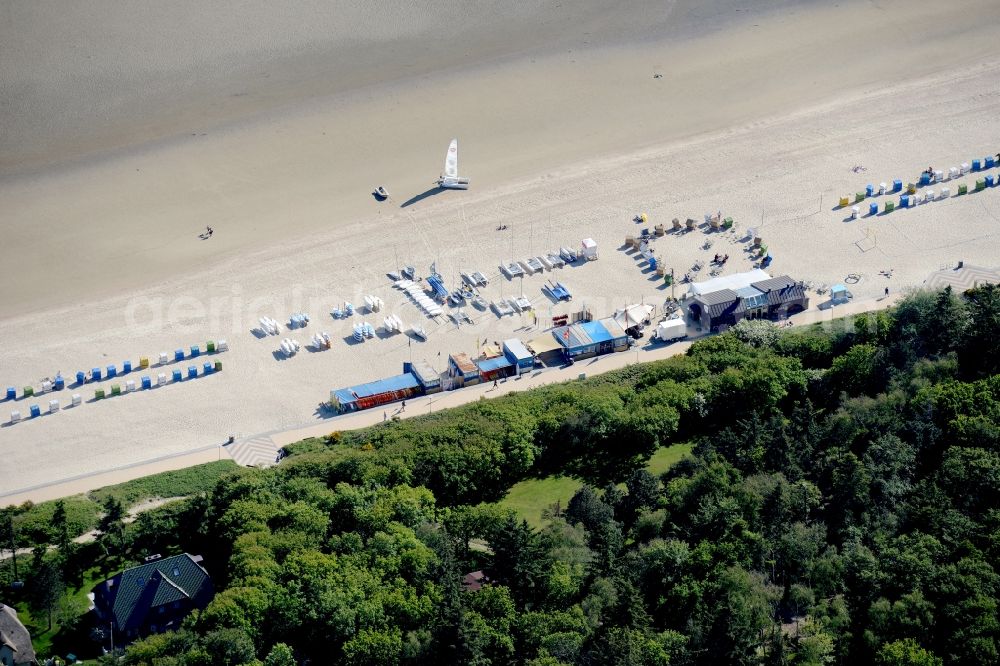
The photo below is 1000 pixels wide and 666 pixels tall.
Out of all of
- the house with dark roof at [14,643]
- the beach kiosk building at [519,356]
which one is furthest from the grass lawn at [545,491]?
the house with dark roof at [14,643]

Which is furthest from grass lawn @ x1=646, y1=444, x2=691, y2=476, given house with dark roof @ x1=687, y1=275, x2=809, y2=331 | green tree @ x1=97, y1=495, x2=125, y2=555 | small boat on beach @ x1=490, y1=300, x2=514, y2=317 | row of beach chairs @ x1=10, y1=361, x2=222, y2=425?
green tree @ x1=97, y1=495, x2=125, y2=555

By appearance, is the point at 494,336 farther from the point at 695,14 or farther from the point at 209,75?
the point at 695,14

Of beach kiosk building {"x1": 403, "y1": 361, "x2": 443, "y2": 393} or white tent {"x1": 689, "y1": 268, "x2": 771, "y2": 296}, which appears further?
white tent {"x1": 689, "y1": 268, "x2": 771, "y2": 296}

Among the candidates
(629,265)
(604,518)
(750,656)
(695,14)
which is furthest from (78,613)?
(695,14)

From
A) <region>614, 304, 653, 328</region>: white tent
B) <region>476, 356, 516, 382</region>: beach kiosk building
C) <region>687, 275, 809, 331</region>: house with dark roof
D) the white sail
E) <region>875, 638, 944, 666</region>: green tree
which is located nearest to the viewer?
<region>875, 638, 944, 666</region>: green tree

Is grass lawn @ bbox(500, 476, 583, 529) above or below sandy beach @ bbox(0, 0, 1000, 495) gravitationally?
below

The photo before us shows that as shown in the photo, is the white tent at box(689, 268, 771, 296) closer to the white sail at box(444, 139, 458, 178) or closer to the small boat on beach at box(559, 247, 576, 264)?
the small boat on beach at box(559, 247, 576, 264)

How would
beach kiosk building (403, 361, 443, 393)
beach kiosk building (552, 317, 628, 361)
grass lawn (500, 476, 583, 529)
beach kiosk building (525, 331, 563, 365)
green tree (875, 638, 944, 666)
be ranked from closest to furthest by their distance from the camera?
1. green tree (875, 638, 944, 666)
2. grass lawn (500, 476, 583, 529)
3. beach kiosk building (403, 361, 443, 393)
4. beach kiosk building (552, 317, 628, 361)
5. beach kiosk building (525, 331, 563, 365)

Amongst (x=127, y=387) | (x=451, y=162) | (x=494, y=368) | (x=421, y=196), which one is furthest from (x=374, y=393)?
(x=451, y=162)
